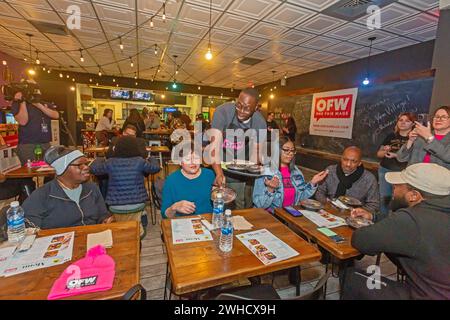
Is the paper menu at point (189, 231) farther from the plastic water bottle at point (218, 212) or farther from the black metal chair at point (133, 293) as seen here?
the black metal chair at point (133, 293)

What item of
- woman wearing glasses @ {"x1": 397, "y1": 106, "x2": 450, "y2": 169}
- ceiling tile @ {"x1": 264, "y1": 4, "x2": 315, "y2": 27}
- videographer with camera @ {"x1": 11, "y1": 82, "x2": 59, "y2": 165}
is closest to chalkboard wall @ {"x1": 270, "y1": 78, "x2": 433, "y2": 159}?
woman wearing glasses @ {"x1": 397, "y1": 106, "x2": 450, "y2": 169}

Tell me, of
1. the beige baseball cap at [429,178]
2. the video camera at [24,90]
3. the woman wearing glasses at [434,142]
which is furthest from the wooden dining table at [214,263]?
the video camera at [24,90]

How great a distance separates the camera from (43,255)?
1.22 meters

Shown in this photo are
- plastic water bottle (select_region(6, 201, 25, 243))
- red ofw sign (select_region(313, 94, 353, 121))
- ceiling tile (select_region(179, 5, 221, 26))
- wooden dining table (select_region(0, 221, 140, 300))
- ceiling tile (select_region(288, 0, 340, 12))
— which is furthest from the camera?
red ofw sign (select_region(313, 94, 353, 121))

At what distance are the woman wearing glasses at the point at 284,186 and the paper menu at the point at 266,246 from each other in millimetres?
609

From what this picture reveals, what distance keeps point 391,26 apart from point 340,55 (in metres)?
→ 1.68

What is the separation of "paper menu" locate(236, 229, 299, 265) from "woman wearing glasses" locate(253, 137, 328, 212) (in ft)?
2.00

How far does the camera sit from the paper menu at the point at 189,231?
1.45 metres

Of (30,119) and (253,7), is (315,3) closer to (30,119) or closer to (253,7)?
(253,7)

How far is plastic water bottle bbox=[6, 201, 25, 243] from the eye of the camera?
1.32m

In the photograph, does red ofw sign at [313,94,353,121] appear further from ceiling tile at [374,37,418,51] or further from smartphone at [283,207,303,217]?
smartphone at [283,207,303,217]

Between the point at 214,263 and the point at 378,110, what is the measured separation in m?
5.59
